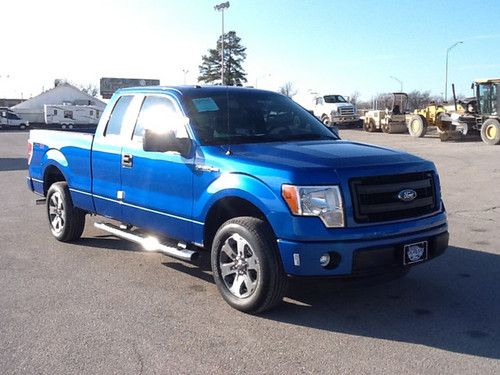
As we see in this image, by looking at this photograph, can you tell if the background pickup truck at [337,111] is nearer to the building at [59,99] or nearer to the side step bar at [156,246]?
the side step bar at [156,246]

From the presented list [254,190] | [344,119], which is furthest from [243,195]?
[344,119]

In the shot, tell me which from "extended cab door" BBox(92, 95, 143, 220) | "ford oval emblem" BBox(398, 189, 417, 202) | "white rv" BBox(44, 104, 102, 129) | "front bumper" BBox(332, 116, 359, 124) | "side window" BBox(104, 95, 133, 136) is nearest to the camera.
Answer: "ford oval emblem" BBox(398, 189, 417, 202)

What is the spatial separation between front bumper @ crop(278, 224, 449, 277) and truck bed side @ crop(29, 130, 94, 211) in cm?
326

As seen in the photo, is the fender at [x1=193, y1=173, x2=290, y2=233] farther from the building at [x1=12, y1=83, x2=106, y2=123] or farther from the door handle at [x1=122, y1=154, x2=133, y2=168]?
the building at [x1=12, y1=83, x2=106, y2=123]

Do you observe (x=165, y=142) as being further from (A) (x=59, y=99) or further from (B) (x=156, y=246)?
(A) (x=59, y=99)

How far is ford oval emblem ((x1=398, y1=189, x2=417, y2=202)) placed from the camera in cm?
474

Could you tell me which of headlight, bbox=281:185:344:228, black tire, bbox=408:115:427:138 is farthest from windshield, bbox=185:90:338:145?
black tire, bbox=408:115:427:138

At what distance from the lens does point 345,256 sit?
14.5 feet

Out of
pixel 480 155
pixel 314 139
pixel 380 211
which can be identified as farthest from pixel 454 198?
pixel 480 155

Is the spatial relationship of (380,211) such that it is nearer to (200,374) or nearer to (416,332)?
(416,332)

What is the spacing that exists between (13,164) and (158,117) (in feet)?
51.0

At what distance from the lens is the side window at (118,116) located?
256 inches

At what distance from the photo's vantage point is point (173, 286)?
5707 mm

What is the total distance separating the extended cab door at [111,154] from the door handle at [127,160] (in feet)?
0.24
